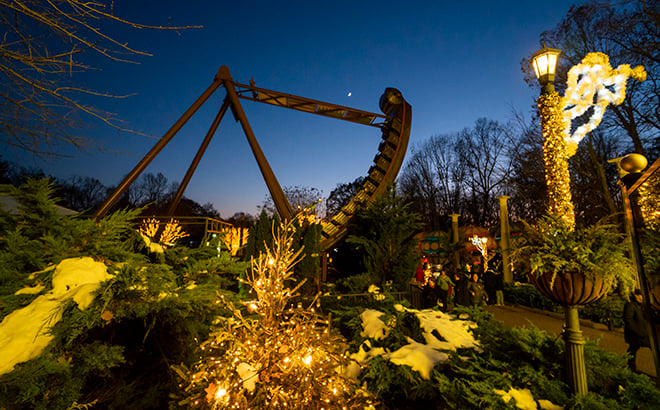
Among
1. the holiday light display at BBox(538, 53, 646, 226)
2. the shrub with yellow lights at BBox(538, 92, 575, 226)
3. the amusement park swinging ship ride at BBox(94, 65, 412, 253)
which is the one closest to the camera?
the shrub with yellow lights at BBox(538, 92, 575, 226)

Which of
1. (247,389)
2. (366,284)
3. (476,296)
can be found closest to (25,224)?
(247,389)

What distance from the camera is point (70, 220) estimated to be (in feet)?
6.18

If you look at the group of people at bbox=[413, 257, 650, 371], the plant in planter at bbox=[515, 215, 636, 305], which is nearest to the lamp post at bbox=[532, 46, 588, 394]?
the plant in planter at bbox=[515, 215, 636, 305]

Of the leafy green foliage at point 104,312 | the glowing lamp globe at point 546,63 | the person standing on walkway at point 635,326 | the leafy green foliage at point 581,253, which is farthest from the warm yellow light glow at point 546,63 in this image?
the leafy green foliage at point 104,312

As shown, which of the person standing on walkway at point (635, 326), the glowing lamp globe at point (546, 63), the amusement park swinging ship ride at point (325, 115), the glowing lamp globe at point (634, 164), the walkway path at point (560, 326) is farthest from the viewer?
the amusement park swinging ship ride at point (325, 115)

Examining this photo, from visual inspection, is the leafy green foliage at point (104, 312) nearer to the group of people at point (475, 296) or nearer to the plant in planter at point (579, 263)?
the plant in planter at point (579, 263)

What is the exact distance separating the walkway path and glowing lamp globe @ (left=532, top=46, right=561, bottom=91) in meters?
3.68

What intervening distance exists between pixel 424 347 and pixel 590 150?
53.0 feet

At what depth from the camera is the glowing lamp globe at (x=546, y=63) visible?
3930mm

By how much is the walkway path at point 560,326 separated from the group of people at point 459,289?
65 centimetres

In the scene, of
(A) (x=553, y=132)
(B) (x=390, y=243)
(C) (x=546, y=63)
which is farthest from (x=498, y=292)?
(C) (x=546, y=63)

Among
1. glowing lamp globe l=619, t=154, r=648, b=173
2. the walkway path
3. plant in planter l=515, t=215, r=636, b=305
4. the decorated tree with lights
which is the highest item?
glowing lamp globe l=619, t=154, r=648, b=173

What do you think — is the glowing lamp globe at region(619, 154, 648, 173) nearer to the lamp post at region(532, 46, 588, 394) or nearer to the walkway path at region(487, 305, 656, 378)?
the lamp post at region(532, 46, 588, 394)

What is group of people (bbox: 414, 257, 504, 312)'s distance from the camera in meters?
8.61
